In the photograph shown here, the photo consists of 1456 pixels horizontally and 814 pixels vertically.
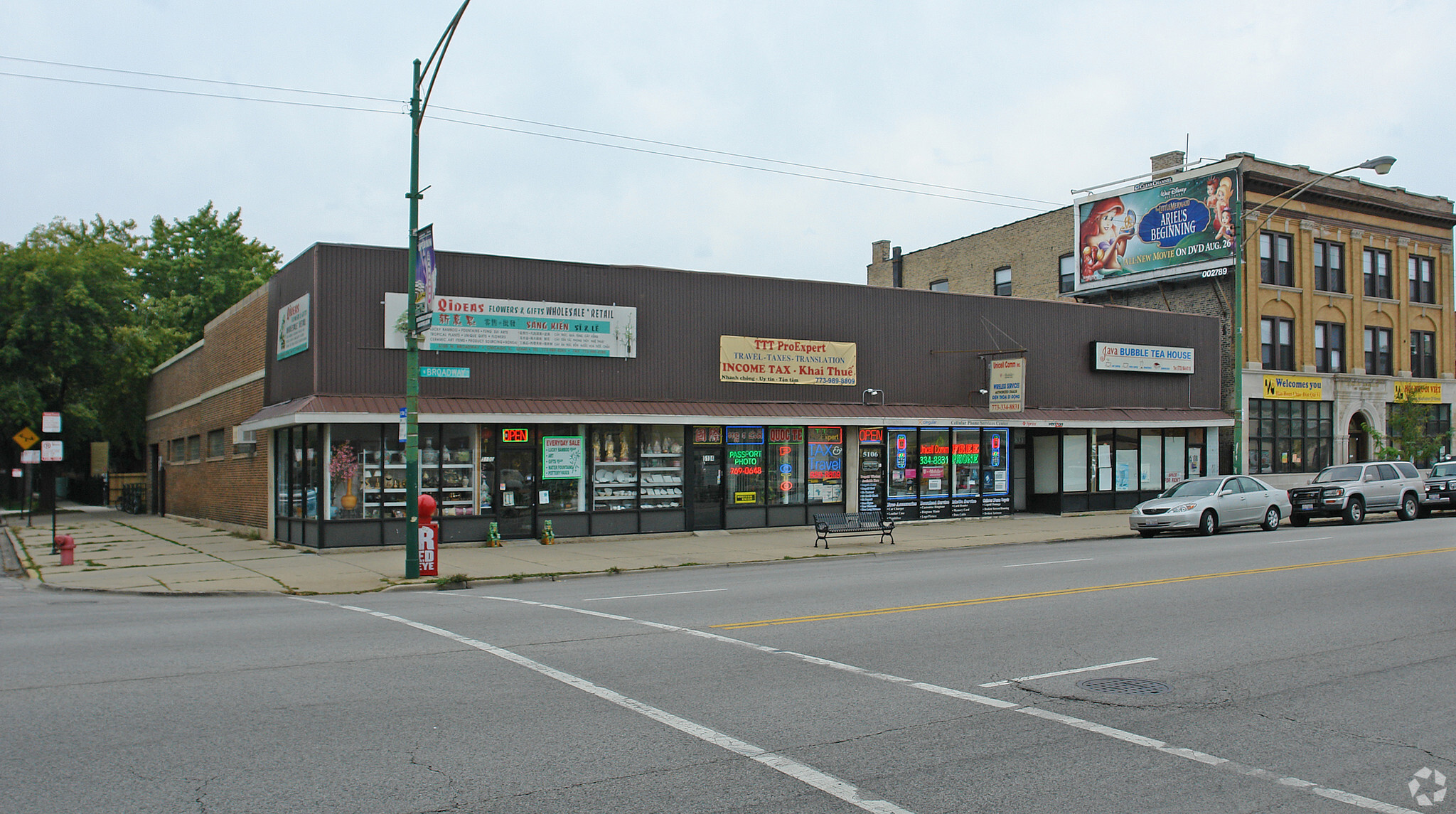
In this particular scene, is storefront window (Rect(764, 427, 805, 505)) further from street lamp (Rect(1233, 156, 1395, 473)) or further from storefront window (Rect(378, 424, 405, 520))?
street lamp (Rect(1233, 156, 1395, 473))

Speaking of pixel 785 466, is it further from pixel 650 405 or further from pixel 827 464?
pixel 650 405

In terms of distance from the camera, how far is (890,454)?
2744cm

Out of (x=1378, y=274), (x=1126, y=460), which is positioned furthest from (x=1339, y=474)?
(x=1378, y=274)

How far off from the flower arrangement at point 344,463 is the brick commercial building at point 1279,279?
88.2ft

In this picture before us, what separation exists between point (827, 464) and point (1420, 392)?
30356 mm

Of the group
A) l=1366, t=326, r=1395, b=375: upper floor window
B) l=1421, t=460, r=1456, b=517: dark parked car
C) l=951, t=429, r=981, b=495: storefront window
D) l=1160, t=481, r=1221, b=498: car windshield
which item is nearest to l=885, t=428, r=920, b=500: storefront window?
l=951, t=429, r=981, b=495: storefront window

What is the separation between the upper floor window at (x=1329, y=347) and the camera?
129 ft

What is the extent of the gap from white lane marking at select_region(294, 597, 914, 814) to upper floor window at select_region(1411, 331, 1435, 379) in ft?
150

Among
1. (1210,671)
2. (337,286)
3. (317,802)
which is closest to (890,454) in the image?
(337,286)

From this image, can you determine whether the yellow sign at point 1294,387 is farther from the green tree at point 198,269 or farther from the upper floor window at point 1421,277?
the green tree at point 198,269

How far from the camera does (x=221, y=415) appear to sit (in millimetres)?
29797

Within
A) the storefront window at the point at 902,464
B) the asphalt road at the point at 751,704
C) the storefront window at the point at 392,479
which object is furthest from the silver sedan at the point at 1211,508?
the storefront window at the point at 392,479

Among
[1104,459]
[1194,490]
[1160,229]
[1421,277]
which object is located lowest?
[1194,490]

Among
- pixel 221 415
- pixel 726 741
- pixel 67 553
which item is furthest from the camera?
pixel 221 415
